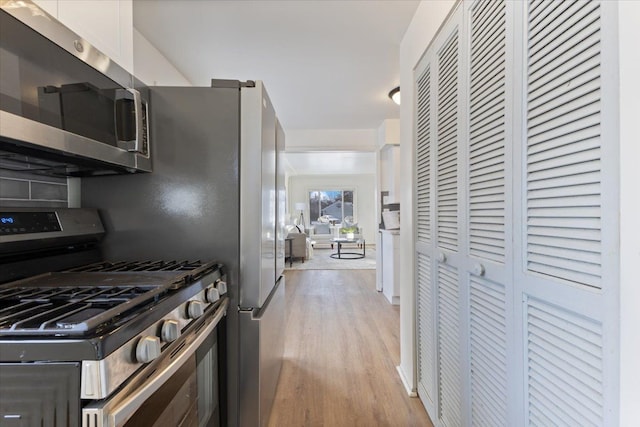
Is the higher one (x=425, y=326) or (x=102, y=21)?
(x=102, y=21)

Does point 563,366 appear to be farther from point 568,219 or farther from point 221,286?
point 221,286

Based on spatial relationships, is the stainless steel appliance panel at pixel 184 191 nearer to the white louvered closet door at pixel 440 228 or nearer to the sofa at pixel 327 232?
the white louvered closet door at pixel 440 228

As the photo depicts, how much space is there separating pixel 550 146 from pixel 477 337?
2.51ft

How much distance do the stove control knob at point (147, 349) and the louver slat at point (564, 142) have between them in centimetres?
102

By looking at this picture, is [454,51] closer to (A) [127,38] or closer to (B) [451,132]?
(B) [451,132]

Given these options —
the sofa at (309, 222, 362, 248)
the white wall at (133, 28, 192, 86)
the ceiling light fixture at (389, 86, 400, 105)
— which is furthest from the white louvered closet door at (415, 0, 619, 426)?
the sofa at (309, 222, 362, 248)

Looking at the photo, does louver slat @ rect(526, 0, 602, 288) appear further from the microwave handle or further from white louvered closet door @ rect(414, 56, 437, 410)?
the microwave handle

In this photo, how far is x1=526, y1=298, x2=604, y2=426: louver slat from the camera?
A: 71 centimetres

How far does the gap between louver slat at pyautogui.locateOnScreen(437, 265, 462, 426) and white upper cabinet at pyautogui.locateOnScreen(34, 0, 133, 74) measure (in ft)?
5.92

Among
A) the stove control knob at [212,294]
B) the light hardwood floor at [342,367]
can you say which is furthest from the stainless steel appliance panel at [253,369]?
the light hardwood floor at [342,367]

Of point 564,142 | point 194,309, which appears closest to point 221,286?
point 194,309

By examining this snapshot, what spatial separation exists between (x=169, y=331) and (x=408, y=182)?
1.69 meters

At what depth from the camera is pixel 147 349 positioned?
0.77 meters

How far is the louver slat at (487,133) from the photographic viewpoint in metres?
1.07
